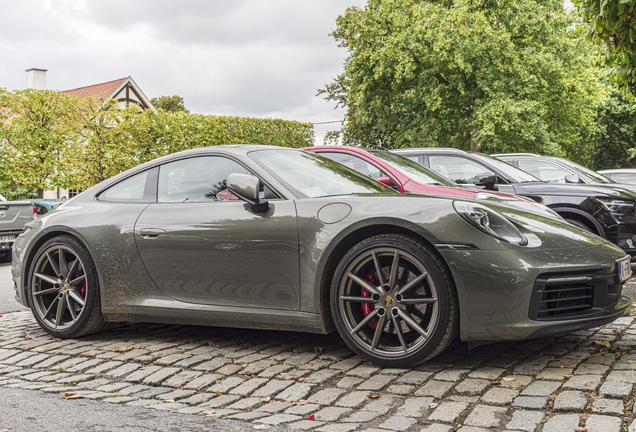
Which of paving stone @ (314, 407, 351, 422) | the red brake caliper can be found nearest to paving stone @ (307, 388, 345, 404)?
paving stone @ (314, 407, 351, 422)

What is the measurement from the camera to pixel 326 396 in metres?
3.63

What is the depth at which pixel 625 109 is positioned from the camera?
37.9 meters

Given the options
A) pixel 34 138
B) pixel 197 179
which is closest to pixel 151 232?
pixel 197 179

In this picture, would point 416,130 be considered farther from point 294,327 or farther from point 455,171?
point 294,327

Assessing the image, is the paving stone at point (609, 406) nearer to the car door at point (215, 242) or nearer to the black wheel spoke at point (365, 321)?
the black wheel spoke at point (365, 321)

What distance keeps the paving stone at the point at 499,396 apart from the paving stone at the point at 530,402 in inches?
1.4

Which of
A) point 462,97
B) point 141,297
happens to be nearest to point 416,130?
point 462,97

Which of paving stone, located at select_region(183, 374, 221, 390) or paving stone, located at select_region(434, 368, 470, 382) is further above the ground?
paving stone, located at select_region(434, 368, 470, 382)

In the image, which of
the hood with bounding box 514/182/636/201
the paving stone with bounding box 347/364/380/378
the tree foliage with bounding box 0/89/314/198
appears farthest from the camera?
the tree foliage with bounding box 0/89/314/198

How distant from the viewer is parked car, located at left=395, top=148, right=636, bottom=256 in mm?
8016

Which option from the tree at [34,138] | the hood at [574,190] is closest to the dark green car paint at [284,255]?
the hood at [574,190]

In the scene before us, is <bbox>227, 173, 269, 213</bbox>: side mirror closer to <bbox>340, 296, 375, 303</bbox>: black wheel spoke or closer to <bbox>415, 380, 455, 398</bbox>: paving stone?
<bbox>340, 296, 375, 303</bbox>: black wheel spoke

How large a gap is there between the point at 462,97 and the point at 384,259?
25860 mm

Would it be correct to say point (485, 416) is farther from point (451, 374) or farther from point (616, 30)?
point (616, 30)
